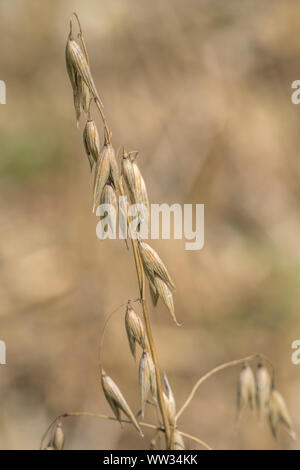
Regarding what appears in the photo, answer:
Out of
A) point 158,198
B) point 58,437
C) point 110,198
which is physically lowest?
point 58,437

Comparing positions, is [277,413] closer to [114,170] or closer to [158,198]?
[114,170]

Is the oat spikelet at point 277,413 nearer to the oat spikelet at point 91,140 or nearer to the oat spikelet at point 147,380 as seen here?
the oat spikelet at point 147,380

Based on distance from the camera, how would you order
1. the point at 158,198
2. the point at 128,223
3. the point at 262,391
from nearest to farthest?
the point at 128,223
the point at 262,391
the point at 158,198

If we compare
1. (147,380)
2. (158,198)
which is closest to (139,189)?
(147,380)

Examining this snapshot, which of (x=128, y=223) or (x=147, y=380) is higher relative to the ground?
(x=128, y=223)

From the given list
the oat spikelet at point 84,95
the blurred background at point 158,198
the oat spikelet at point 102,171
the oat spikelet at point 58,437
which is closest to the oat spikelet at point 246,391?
the oat spikelet at point 58,437

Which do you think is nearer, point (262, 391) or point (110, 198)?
point (110, 198)

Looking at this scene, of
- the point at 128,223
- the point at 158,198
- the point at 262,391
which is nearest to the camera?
the point at 128,223
